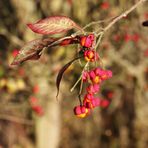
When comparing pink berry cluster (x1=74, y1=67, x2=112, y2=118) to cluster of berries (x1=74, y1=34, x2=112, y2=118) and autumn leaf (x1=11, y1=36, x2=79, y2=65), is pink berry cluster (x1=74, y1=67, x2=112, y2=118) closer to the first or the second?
cluster of berries (x1=74, y1=34, x2=112, y2=118)

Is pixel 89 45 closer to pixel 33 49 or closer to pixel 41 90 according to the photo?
pixel 33 49

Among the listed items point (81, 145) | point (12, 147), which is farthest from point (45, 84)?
point (81, 145)

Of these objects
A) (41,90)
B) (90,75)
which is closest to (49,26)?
(90,75)

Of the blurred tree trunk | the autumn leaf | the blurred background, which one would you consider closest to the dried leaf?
the autumn leaf

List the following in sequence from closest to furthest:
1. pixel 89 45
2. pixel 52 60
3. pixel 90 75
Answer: pixel 89 45, pixel 90 75, pixel 52 60

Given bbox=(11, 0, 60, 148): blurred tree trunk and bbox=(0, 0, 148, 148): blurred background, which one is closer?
bbox=(0, 0, 148, 148): blurred background

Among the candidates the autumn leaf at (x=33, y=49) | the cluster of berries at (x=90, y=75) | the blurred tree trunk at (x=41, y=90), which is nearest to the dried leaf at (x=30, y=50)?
the autumn leaf at (x=33, y=49)

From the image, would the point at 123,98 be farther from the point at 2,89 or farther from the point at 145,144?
the point at 2,89

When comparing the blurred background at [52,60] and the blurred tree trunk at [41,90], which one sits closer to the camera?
the blurred background at [52,60]

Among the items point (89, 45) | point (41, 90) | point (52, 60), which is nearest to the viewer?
point (89, 45)

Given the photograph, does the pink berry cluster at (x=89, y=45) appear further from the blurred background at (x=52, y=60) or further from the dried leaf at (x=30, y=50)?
the blurred background at (x=52, y=60)

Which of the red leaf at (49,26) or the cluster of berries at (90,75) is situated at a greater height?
the red leaf at (49,26)
